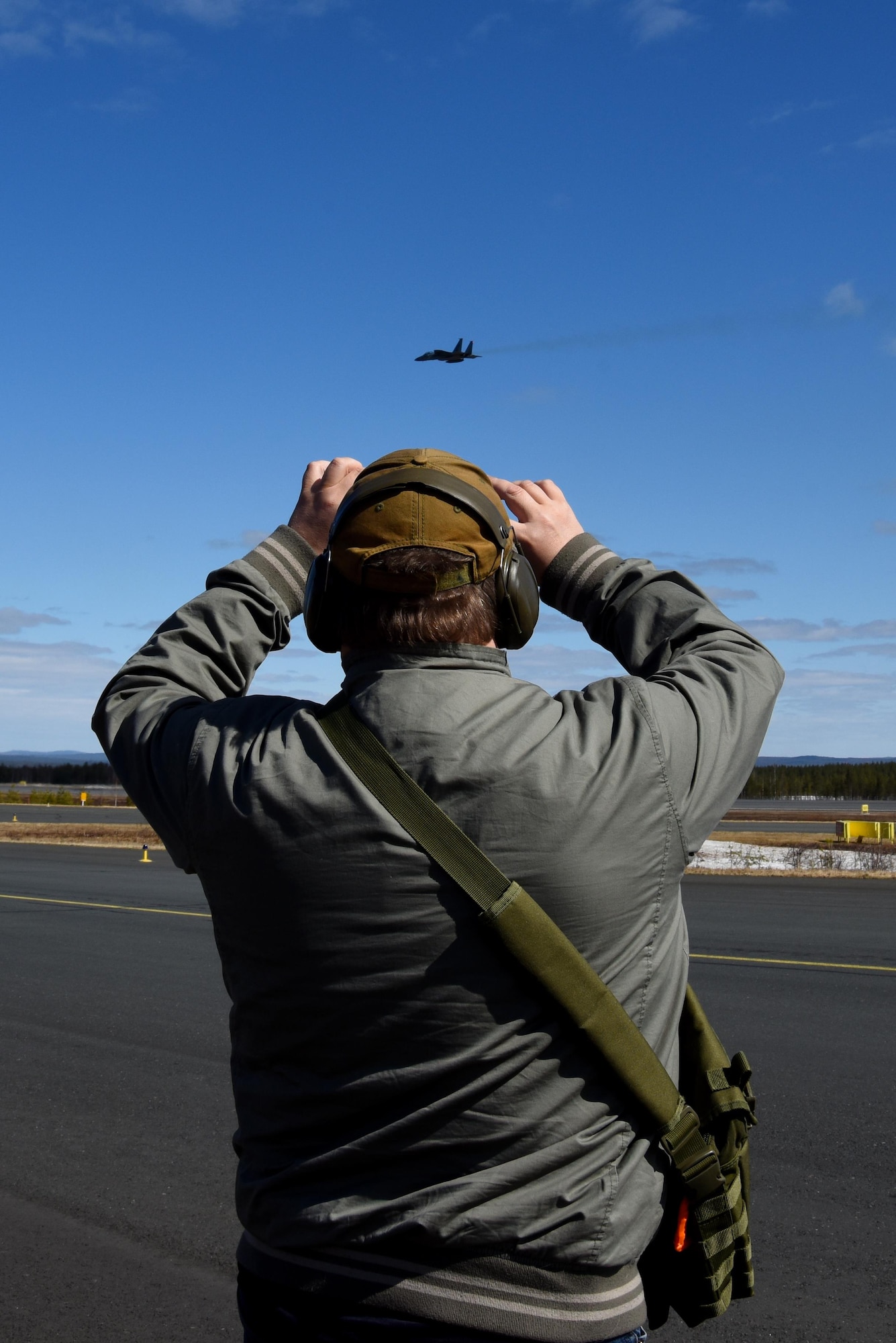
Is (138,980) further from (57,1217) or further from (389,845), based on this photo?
(389,845)

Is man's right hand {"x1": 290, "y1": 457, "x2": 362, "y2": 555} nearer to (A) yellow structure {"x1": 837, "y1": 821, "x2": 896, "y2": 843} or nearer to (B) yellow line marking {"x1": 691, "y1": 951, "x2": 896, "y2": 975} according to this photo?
(B) yellow line marking {"x1": 691, "y1": 951, "x2": 896, "y2": 975}

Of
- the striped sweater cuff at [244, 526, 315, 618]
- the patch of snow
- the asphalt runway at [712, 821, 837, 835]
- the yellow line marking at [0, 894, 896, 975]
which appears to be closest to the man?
the striped sweater cuff at [244, 526, 315, 618]

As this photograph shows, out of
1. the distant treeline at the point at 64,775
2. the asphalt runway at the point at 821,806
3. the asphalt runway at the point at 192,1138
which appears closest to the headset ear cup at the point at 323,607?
the asphalt runway at the point at 192,1138

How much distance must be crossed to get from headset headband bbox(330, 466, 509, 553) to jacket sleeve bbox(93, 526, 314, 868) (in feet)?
1.11

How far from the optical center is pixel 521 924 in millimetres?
1481

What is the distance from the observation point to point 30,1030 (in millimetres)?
8312

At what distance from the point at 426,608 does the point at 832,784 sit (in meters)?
112

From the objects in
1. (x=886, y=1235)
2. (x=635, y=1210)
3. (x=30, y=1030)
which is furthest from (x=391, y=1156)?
(x=30, y=1030)

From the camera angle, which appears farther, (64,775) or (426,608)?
(64,775)

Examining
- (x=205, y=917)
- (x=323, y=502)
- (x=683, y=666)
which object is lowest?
(x=205, y=917)

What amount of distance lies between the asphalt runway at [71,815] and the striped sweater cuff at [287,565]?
1486 inches

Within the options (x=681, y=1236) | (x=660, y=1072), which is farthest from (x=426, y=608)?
(x=681, y=1236)

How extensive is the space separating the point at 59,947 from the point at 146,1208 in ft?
25.6

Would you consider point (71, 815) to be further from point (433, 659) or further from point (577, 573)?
point (433, 659)
